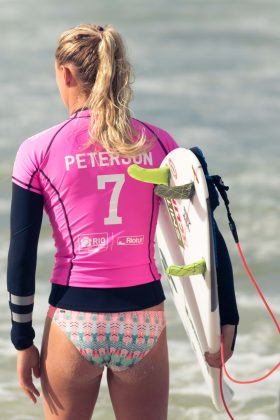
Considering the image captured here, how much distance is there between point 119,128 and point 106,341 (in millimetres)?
682

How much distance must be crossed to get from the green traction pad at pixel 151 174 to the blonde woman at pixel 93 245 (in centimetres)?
5

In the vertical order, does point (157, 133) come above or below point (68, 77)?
below

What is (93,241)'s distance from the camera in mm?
3096

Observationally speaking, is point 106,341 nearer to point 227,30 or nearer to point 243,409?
point 243,409

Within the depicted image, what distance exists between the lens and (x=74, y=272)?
10.2 ft

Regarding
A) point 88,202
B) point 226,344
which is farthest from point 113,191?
point 226,344

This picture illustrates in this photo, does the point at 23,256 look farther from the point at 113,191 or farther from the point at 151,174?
the point at 151,174

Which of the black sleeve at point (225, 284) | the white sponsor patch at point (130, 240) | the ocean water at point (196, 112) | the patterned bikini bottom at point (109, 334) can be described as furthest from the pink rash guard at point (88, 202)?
the ocean water at point (196, 112)

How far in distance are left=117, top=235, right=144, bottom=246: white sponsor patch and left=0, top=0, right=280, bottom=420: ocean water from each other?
6.81ft

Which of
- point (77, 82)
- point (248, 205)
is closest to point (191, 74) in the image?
point (248, 205)

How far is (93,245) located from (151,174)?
0.29 m

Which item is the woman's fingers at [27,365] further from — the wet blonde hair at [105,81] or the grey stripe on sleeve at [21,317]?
the wet blonde hair at [105,81]

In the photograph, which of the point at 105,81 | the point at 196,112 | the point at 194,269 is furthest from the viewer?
the point at 196,112

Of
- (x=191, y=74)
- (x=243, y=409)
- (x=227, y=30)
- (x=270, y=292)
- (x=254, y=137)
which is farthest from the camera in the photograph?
(x=227, y=30)
